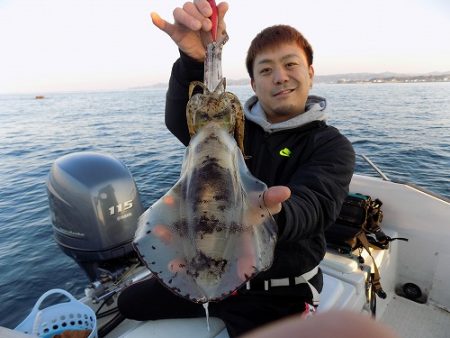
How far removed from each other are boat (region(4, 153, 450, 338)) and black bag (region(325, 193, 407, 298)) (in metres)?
0.14

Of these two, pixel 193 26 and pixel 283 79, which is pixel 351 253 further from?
pixel 193 26

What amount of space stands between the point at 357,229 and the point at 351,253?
39cm

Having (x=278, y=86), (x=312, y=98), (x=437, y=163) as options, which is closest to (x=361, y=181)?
(x=312, y=98)

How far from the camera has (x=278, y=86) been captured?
11.1ft

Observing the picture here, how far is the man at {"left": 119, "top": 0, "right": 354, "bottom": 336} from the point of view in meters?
2.53

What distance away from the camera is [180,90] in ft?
10.5

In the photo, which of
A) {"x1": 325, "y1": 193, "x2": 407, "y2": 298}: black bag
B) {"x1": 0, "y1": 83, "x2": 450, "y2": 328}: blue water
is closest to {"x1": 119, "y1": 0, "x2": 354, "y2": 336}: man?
{"x1": 325, "y1": 193, "x2": 407, "y2": 298}: black bag

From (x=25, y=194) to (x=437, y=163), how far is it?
1851cm

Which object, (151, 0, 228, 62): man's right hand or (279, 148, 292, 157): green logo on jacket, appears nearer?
(151, 0, 228, 62): man's right hand

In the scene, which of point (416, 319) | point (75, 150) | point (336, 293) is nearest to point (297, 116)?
point (336, 293)

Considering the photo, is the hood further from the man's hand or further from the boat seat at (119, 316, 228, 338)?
the boat seat at (119, 316, 228, 338)

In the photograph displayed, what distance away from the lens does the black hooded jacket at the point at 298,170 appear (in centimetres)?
227

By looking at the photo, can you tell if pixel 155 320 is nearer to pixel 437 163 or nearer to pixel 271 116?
pixel 271 116

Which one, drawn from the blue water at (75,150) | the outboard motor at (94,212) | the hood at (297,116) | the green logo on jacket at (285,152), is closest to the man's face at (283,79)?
the hood at (297,116)
